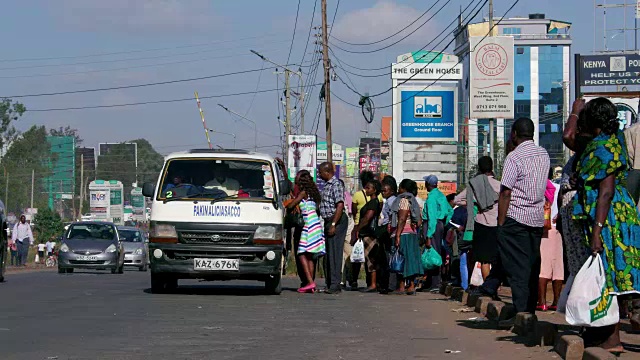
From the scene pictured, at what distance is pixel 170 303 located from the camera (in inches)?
563

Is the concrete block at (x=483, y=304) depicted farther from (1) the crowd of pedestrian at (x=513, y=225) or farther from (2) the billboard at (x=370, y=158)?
(2) the billboard at (x=370, y=158)

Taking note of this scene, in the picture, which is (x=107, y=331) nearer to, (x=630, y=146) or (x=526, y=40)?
(x=630, y=146)

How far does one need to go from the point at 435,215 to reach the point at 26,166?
4510 inches

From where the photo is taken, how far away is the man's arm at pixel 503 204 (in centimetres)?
1020

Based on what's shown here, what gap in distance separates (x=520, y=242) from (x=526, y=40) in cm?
13709

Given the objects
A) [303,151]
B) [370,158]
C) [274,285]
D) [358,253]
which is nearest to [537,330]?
[274,285]

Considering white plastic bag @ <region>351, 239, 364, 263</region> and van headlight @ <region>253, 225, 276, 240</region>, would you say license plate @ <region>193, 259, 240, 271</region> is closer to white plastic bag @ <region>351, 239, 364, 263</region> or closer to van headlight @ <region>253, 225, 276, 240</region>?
van headlight @ <region>253, 225, 276, 240</region>

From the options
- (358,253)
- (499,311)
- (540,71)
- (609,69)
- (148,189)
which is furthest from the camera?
(540,71)

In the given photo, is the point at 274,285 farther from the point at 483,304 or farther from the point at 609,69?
the point at 609,69

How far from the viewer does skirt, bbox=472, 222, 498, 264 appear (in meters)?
13.2

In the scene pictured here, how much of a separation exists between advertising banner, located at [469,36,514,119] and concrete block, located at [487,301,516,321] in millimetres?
20157

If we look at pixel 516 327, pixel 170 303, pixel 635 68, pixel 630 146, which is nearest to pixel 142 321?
pixel 170 303

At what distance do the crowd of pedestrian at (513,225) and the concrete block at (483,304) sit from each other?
121mm

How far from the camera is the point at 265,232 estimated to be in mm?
16141
